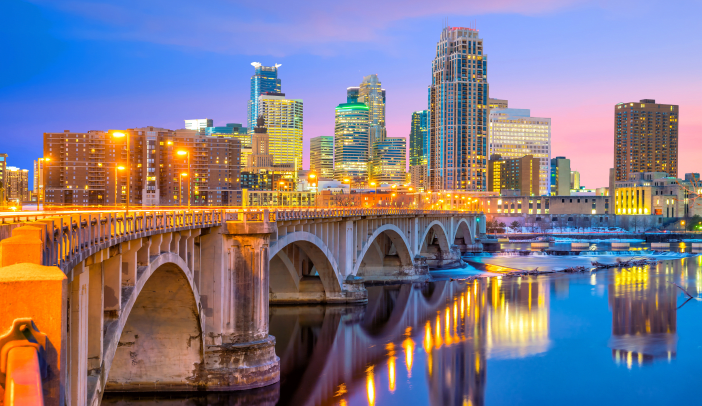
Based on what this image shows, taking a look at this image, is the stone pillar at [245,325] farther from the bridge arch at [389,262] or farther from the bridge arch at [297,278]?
the bridge arch at [389,262]

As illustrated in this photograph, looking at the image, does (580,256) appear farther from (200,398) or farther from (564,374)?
(200,398)

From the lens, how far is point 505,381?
37.6m

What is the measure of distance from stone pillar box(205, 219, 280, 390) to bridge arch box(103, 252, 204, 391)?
98 centimetres

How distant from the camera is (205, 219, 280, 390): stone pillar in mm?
32312

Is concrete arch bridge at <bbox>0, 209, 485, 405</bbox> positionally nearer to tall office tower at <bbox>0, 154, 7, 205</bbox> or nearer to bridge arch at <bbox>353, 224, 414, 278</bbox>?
tall office tower at <bbox>0, 154, 7, 205</bbox>

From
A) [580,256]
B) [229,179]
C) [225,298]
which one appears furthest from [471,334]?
[229,179]

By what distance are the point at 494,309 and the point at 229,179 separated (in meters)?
143

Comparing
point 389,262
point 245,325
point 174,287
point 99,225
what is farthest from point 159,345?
point 389,262

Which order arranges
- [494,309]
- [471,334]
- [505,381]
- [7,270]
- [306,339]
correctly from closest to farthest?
[7,270], [505,381], [306,339], [471,334], [494,309]

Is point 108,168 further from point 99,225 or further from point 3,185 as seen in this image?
point 99,225

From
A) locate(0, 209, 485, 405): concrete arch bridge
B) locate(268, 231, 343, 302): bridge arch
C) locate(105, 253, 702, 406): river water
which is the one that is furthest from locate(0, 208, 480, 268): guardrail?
locate(268, 231, 343, 302): bridge arch

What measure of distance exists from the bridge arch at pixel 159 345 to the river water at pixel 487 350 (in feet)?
2.94

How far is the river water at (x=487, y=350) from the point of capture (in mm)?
34844

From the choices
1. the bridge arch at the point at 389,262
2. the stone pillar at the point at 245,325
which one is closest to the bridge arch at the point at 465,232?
the bridge arch at the point at 389,262
